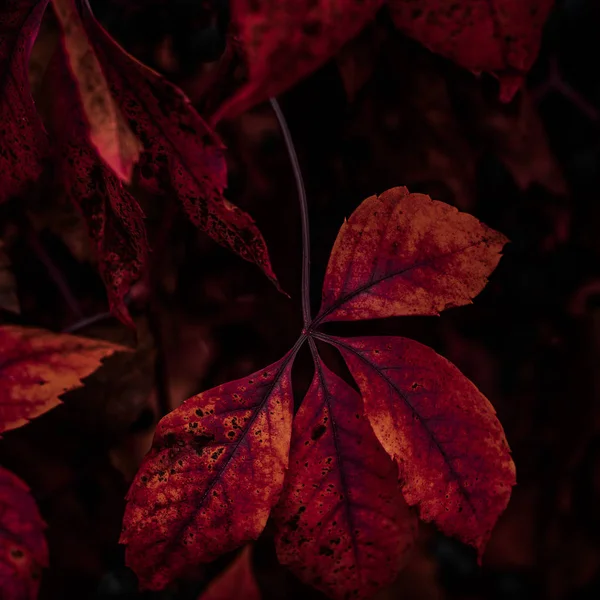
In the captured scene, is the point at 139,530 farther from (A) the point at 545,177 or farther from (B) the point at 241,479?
(A) the point at 545,177

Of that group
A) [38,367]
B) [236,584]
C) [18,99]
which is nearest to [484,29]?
[18,99]

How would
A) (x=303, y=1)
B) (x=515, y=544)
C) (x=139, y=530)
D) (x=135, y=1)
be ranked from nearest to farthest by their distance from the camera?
(x=303, y=1) → (x=139, y=530) → (x=135, y=1) → (x=515, y=544)

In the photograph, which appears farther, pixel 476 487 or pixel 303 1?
pixel 476 487

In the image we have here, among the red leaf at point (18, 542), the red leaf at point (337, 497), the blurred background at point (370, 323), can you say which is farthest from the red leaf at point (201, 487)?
the blurred background at point (370, 323)

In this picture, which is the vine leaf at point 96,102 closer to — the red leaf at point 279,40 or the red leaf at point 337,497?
the red leaf at point 279,40

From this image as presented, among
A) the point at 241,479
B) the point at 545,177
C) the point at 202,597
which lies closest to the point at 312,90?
the point at 545,177

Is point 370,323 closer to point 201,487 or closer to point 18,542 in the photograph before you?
point 201,487

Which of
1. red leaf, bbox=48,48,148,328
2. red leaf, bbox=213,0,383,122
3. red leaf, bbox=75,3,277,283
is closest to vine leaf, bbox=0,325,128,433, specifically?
red leaf, bbox=48,48,148,328

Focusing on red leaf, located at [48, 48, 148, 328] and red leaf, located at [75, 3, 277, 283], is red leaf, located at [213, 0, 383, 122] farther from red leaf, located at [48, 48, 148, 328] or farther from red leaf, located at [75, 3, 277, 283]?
red leaf, located at [48, 48, 148, 328]
